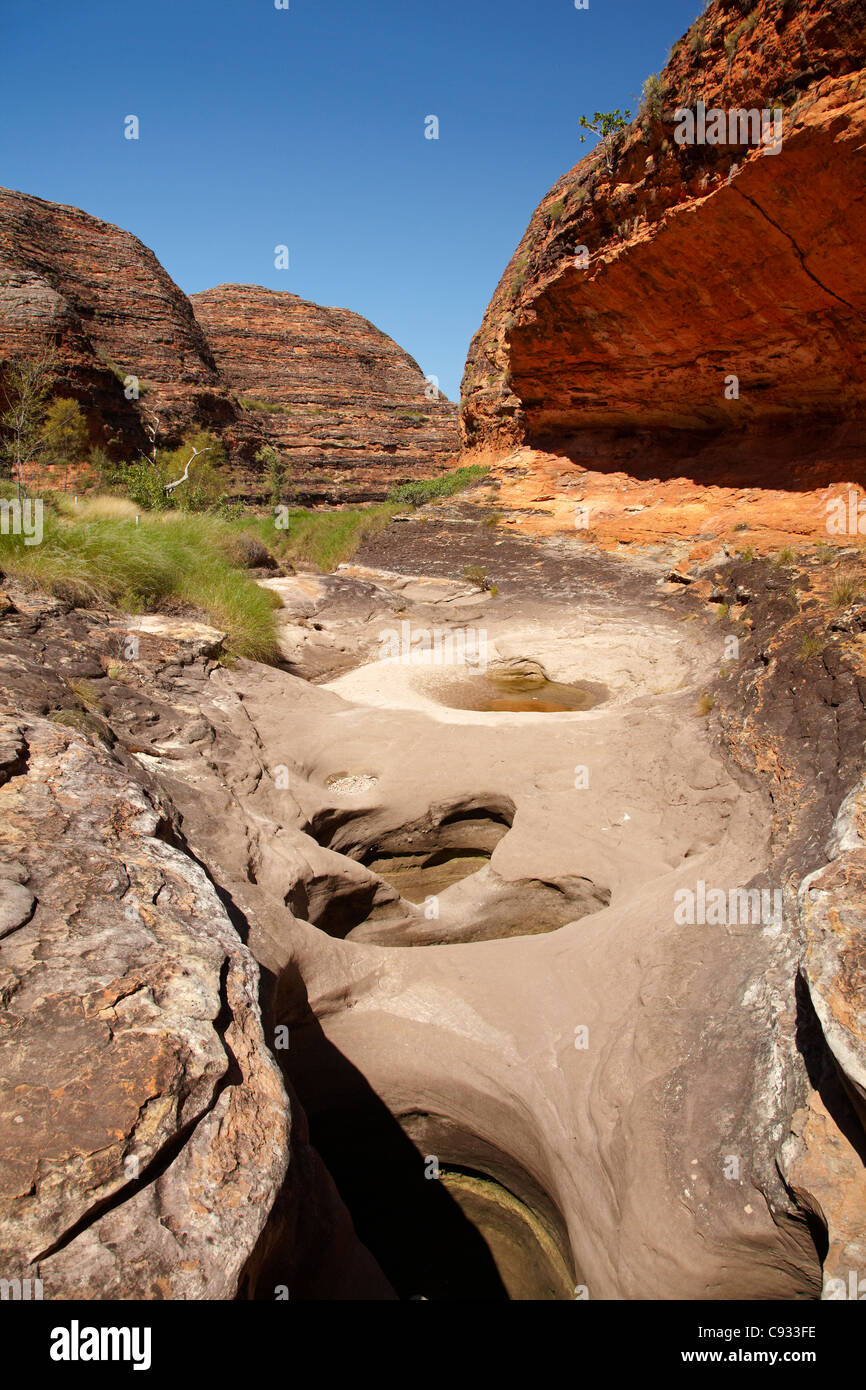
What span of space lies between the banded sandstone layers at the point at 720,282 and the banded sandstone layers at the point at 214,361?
13.4 metres

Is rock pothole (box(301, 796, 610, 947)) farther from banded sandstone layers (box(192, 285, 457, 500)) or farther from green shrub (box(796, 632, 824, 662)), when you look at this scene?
banded sandstone layers (box(192, 285, 457, 500))

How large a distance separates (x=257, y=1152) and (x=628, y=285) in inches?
508

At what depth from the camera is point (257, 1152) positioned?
2059 millimetres

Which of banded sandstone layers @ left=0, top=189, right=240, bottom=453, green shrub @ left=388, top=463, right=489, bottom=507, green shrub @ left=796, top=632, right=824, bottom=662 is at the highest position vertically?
banded sandstone layers @ left=0, top=189, right=240, bottom=453

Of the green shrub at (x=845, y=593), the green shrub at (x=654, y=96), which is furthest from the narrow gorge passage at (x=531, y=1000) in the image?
the green shrub at (x=654, y=96)

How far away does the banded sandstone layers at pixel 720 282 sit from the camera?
26.7 ft

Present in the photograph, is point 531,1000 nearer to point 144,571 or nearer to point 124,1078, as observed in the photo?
point 124,1078

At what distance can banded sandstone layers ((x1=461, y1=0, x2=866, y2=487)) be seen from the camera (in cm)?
812

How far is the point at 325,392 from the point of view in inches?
1369

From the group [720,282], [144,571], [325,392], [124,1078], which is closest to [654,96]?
[720,282]

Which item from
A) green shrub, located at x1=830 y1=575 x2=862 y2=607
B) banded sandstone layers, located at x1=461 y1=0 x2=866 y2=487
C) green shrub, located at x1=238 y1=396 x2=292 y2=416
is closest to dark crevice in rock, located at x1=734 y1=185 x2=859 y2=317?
banded sandstone layers, located at x1=461 y1=0 x2=866 y2=487

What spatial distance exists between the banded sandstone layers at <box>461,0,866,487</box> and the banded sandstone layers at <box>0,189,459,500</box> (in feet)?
43.9

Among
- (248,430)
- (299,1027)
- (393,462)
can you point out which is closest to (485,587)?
(299,1027)

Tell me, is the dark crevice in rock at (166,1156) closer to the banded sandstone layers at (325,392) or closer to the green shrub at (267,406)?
the banded sandstone layers at (325,392)
